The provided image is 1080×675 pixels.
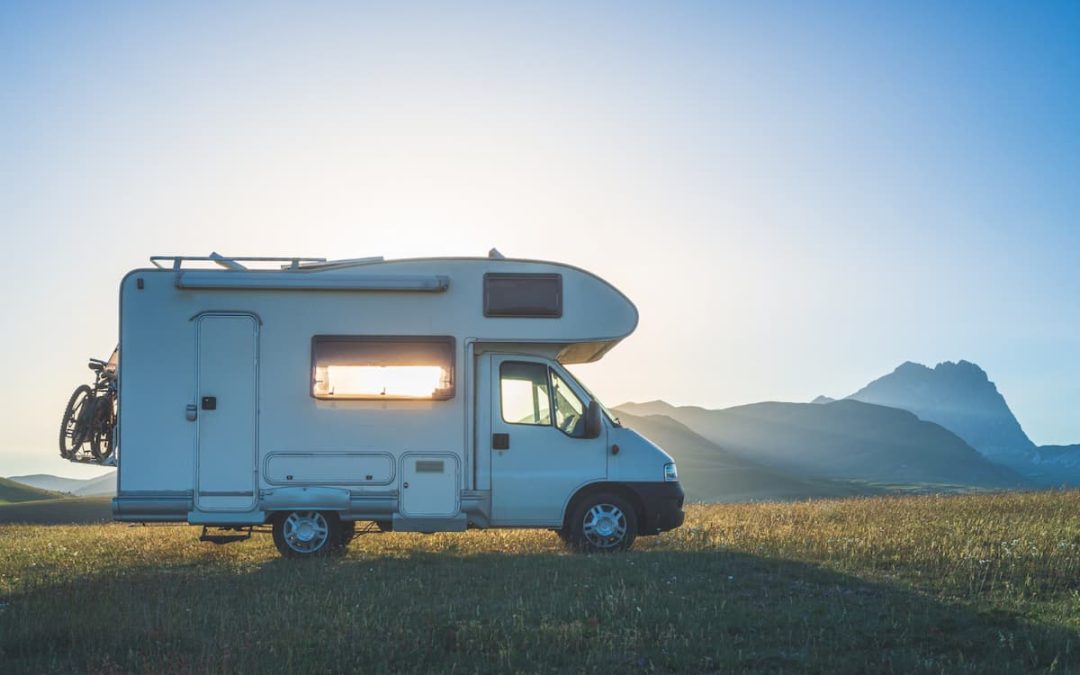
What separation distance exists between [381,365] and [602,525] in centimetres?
353

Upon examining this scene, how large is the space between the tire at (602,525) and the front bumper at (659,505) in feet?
0.64

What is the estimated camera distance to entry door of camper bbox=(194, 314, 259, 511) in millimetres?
13539

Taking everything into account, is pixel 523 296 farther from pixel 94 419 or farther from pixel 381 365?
pixel 94 419

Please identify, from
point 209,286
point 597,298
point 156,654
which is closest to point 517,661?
point 156,654

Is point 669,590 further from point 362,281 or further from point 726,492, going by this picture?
point 726,492

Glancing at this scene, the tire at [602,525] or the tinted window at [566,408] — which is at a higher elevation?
the tinted window at [566,408]

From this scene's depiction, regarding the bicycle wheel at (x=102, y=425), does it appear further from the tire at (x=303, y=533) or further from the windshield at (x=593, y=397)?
the windshield at (x=593, y=397)

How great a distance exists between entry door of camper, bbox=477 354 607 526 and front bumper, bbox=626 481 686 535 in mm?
583

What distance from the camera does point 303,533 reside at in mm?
13766

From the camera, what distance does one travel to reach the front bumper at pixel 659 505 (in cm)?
1387

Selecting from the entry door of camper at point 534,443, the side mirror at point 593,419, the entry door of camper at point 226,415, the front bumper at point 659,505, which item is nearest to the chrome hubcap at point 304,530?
the entry door of camper at point 226,415

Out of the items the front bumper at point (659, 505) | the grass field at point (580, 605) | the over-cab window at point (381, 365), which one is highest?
the over-cab window at point (381, 365)

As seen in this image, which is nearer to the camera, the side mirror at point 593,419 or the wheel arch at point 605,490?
the side mirror at point 593,419

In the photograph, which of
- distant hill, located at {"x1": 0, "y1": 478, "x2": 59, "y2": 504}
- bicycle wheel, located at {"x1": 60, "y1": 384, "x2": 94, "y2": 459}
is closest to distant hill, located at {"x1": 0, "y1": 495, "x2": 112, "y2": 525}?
distant hill, located at {"x1": 0, "y1": 478, "x2": 59, "y2": 504}
